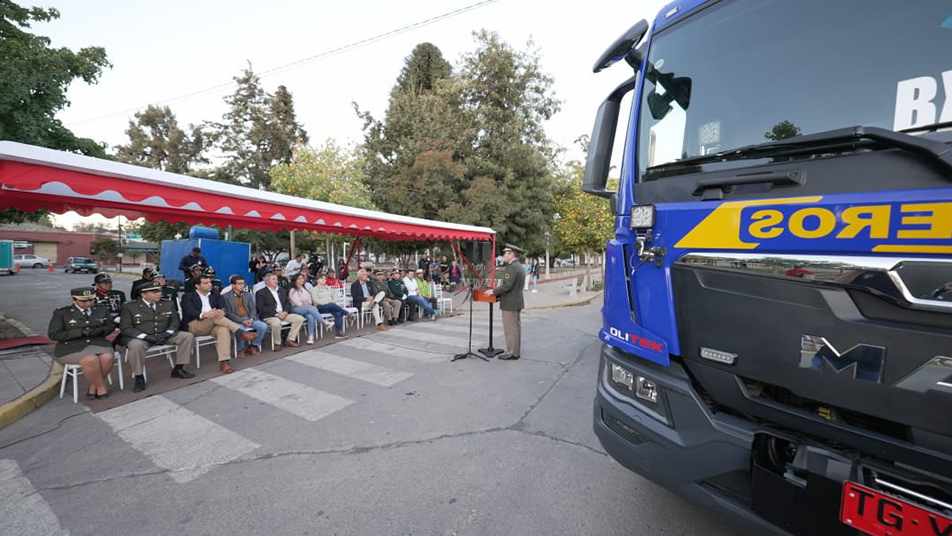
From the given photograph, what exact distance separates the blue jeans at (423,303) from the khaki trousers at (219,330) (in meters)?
4.63

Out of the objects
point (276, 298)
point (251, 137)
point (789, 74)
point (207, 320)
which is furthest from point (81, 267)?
point (789, 74)

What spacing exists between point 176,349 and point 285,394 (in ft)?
6.85

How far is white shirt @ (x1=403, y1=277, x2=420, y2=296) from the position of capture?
34.5 ft

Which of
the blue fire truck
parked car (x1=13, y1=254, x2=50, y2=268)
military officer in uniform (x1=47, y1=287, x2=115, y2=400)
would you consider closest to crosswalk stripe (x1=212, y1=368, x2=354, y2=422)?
military officer in uniform (x1=47, y1=287, x2=115, y2=400)

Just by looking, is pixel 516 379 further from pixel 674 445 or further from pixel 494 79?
pixel 494 79

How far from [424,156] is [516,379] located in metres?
14.6

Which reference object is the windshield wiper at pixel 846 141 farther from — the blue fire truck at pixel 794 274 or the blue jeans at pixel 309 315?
the blue jeans at pixel 309 315

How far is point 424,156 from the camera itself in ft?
58.7

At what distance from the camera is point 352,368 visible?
5848 millimetres

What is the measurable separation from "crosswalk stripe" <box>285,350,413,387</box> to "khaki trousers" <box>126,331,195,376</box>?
4.60 ft

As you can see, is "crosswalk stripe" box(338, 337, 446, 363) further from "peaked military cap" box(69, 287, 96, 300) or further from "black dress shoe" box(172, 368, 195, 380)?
"peaked military cap" box(69, 287, 96, 300)

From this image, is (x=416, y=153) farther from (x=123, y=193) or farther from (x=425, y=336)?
(x=123, y=193)

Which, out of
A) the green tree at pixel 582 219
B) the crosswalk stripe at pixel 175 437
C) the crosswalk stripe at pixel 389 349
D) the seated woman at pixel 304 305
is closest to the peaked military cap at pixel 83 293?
A: the crosswalk stripe at pixel 175 437

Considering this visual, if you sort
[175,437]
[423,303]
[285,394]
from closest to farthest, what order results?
[175,437] → [285,394] → [423,303]
